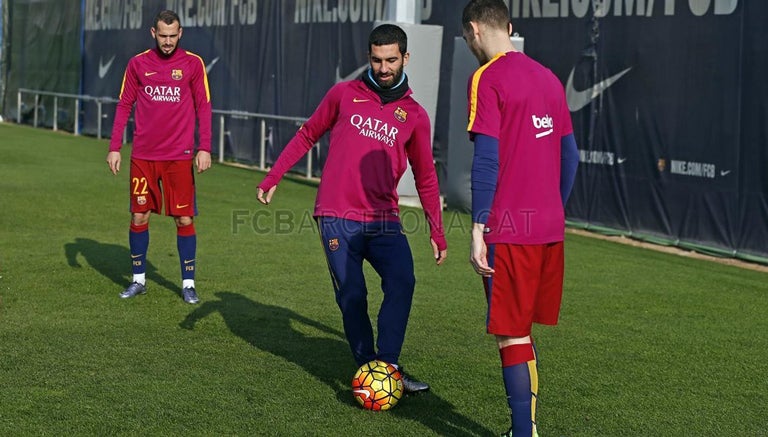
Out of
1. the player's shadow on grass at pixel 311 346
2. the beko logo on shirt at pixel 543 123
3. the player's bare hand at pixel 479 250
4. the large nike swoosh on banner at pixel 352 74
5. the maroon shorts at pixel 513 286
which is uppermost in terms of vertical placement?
the large nike swoosh on banner at pixel 352 74

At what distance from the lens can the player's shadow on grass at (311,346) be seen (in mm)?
5766

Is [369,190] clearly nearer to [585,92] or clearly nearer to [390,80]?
[390,80]

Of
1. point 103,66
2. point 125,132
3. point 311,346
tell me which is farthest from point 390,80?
point 103,66

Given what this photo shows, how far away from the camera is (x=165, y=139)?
874 centimetres

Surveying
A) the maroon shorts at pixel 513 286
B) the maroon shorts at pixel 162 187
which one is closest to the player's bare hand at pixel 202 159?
the maroon shorts at pixel 162 187

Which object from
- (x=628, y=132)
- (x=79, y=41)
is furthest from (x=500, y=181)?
(x=79, y=41)

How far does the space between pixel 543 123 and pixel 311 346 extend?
9.95 ft

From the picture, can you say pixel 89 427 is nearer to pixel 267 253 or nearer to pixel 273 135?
pixel 267 253

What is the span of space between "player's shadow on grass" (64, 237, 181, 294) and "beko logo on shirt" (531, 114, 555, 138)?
15.9ft

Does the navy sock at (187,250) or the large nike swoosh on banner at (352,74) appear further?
the large nike swoosh on banner at (352,74)

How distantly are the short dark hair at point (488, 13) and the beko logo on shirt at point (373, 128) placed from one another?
131 cm

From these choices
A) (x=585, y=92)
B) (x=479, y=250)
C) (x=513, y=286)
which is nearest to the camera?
(x=479, y=250)

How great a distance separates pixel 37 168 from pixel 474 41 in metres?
15.1

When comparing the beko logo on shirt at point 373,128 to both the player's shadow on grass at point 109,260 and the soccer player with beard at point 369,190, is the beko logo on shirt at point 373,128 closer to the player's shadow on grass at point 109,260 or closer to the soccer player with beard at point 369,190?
the soccer player with beard at point 369,190
